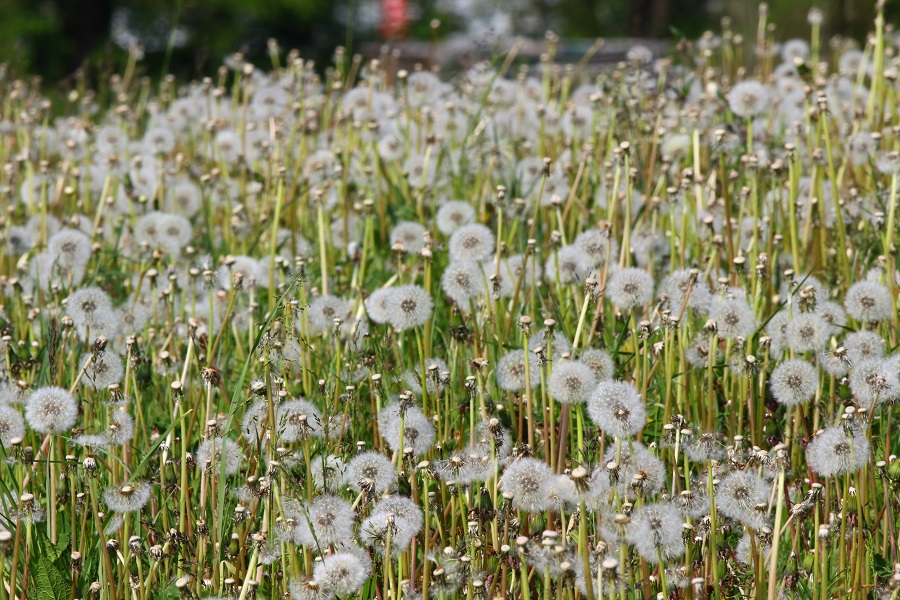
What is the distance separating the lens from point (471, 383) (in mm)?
1997

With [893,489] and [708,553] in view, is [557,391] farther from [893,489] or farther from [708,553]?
[893,489]

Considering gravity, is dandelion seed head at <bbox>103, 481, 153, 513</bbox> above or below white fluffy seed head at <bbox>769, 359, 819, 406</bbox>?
below

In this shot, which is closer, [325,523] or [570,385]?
[325,523]

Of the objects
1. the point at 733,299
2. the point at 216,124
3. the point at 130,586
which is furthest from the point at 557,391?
the point at 216,124

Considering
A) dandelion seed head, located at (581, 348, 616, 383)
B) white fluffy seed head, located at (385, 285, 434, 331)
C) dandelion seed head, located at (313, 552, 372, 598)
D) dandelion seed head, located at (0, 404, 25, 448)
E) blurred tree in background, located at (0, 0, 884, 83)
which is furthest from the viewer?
blurred tree in background, located at (0, 0, 884, 83)

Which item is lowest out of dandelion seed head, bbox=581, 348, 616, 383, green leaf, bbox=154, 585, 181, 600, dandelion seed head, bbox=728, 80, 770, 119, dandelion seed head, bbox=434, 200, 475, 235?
green leaf, bbox=154, 585, 181, 600

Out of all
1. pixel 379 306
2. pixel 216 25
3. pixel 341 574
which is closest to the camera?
pixel 341 574

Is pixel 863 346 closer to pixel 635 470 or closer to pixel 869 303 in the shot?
pixel 869 303

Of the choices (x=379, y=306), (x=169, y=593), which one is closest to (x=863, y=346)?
(x=379, y=306)

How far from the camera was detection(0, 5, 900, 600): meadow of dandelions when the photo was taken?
6.00 ft

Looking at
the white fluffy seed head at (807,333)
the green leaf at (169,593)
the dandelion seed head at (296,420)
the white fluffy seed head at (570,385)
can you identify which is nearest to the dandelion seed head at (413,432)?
the dandelion seed head at (296,420)

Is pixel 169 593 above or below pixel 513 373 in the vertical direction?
below

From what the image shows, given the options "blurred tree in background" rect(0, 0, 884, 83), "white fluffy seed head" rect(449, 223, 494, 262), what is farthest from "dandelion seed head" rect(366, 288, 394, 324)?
"blurred tree in background" rect(0, 0, 884, 83)

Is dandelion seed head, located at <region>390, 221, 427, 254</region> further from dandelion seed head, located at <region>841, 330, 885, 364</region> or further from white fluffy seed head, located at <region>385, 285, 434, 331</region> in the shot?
dandelion seed head, located at <region>841, 330, 885, 364</region>
